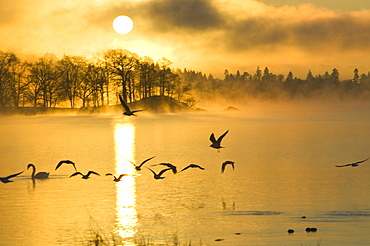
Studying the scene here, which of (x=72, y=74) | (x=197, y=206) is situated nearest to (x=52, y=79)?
(x=72, y=74)

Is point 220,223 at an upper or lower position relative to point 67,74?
lower

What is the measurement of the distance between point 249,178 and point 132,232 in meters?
25.7

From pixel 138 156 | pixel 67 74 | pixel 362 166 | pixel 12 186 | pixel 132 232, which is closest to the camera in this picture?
pixel 132 232

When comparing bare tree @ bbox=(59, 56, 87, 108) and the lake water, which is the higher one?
bare tree @ bbox=(59, 56, 87, 108)

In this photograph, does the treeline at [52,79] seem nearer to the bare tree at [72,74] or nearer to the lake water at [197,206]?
the bare tree at [72,74]

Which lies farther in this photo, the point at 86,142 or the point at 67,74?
the point at 67,74

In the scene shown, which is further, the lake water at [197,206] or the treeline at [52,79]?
→ the treeline at [52,79]

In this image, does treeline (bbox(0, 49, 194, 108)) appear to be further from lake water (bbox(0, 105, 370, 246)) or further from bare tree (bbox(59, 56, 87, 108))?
lake water (bbox(0, 105, 370, 246))

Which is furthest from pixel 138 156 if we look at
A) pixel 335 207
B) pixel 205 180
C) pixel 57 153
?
pixel 335 207

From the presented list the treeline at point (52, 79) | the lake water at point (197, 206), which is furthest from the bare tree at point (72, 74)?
the lake water at point (197, 206)

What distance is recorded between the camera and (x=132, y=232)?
112ft

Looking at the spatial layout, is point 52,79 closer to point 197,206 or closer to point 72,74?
point 72,74

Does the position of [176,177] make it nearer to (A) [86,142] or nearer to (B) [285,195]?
(B) [285,195]

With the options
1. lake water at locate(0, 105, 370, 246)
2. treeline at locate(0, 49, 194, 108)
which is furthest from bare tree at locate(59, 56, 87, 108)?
lake water at locate(0, 105, 370, 246)
